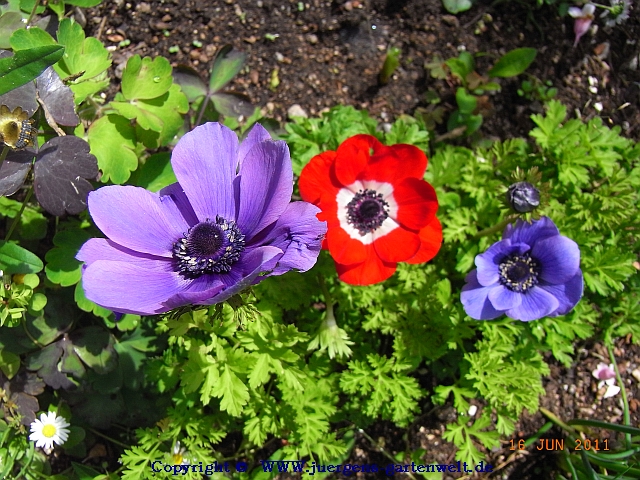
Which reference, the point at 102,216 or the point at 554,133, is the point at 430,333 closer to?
the point at 554,133

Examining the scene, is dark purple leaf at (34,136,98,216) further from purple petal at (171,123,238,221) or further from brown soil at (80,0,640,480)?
brown soil at (80,0,640,480)

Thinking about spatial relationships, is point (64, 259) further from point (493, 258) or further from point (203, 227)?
point (493, 258)

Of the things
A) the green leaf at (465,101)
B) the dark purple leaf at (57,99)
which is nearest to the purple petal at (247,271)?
the dark purple leaf at (57,99)

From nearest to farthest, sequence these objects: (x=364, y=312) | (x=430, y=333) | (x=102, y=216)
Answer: (x=102, y=216), (x=430, y=333), (x=364, y=312)

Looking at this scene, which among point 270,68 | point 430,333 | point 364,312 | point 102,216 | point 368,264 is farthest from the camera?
point 270,68

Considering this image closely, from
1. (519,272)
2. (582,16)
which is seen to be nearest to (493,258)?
(519,272)

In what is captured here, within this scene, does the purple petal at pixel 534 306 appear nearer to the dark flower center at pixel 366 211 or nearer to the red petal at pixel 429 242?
the red petal at pixel 429 242

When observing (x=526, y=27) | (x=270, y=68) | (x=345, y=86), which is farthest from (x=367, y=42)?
(x=526, y=27)
